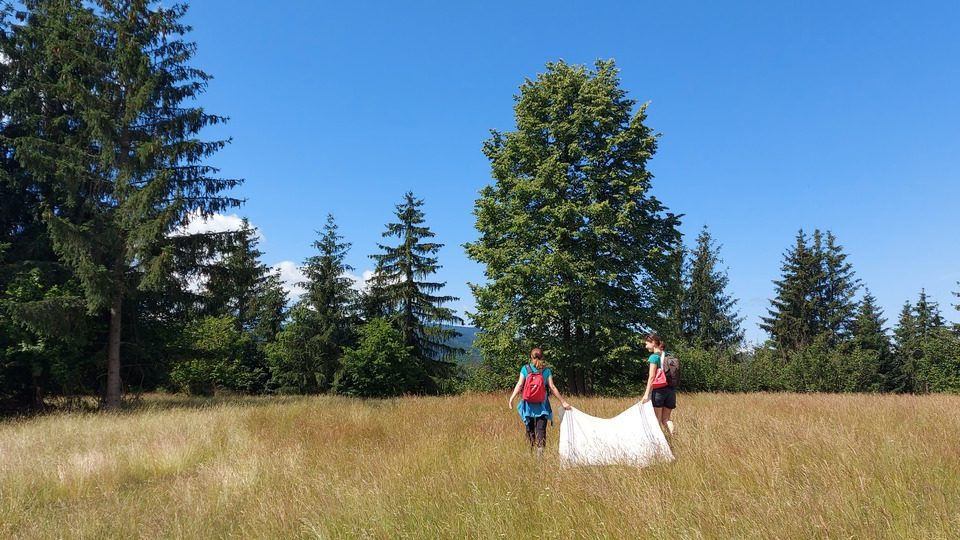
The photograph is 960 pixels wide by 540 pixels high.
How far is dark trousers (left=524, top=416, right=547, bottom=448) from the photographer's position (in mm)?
7094

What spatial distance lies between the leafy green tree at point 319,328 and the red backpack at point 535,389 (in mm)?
25048

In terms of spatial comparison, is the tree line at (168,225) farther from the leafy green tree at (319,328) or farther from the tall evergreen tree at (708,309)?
the tall evergreen tree at (708,309)

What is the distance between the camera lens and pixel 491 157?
2128cm

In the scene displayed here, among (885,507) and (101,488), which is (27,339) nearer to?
(101,488)

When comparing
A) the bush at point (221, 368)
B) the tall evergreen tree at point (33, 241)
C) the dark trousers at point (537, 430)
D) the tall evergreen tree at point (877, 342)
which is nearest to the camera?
the dark trousers at point (537, 430)

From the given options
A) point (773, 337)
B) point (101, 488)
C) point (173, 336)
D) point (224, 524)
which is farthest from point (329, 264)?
point (773, 337)

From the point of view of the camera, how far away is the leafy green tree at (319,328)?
31.2 meters

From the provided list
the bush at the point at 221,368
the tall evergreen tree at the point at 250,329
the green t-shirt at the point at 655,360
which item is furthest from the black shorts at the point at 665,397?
the bush at the point at 221,368

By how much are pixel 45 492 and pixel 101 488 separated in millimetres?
638

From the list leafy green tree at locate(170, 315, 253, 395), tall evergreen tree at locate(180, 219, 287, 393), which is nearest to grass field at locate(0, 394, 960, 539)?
tall evergreen tree at locate(180, 219, 287, 393)

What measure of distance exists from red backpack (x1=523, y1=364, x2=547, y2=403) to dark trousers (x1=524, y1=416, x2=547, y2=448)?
273mm

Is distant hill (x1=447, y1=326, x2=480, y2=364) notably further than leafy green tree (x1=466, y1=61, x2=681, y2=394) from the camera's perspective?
Yes

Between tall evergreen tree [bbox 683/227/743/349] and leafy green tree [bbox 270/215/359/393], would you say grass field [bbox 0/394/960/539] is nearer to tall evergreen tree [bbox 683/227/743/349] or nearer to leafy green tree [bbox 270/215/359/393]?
leafy green tree [bbox 270/215/359/393]

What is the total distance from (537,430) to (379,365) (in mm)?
22702
